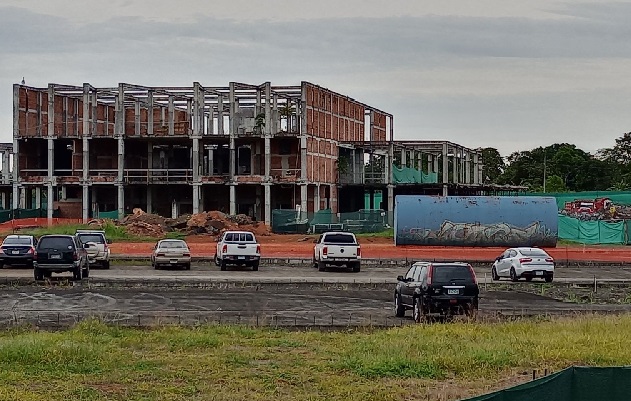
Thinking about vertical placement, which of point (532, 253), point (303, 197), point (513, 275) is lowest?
point (513, 275)

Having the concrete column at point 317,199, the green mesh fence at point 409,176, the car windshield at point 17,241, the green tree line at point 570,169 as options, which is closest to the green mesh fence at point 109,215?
the concrete column at point 317,199

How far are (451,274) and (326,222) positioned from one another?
150 feet

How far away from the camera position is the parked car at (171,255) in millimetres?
44531

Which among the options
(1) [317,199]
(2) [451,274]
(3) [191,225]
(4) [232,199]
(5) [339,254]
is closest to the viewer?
(2) [451,274]

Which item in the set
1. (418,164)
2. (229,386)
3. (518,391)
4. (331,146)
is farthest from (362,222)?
(518,391)

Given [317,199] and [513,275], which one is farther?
[317,199]

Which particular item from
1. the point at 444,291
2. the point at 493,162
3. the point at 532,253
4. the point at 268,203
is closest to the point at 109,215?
the point at 268,203

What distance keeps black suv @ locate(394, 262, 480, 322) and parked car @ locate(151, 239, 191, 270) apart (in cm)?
2044

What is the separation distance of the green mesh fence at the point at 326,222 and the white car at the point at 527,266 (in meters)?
28.2

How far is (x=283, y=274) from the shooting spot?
42.7m

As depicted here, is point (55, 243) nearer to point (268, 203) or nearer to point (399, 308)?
point (399, 308)

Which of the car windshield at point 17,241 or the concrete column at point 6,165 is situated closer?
the car windshield at point 17,241

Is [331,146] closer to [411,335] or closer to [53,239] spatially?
[53,239]

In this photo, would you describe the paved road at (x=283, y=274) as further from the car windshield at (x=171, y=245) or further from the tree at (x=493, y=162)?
the tree at (x=493, y=162)
